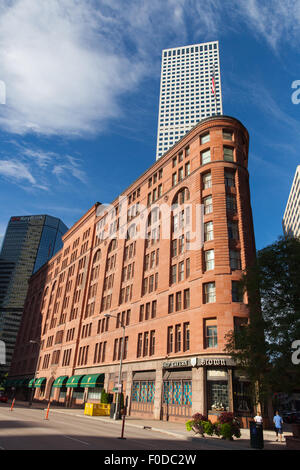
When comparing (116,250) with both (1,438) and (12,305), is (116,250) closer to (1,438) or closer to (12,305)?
(1,438)

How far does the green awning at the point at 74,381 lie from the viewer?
54.4 meters

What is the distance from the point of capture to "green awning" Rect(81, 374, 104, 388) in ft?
159

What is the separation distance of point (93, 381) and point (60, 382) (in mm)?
15477

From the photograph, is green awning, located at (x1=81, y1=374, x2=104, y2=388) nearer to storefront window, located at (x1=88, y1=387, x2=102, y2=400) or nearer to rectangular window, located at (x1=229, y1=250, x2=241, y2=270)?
storefront window, located at (x1=88, y1=387, x2=102, y2=400)

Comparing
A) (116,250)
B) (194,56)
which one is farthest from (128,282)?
(194,56)

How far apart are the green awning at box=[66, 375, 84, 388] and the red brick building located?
26cm

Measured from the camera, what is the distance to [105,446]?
13.7 metres

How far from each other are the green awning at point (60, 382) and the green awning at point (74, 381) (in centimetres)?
204

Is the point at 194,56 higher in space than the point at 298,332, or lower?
higher

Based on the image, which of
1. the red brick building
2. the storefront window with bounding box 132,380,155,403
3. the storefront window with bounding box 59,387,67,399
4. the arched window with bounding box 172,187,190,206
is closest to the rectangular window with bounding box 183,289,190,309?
the red brick building

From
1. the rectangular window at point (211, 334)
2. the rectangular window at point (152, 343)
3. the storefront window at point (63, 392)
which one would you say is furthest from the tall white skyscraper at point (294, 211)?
the rectangular window at point (211, 334)

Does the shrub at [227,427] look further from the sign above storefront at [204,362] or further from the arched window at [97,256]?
the arched window at [97,256]

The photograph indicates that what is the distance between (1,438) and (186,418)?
23824 millimetres

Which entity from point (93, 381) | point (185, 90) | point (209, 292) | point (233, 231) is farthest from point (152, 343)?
point (185, 90)
